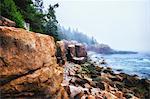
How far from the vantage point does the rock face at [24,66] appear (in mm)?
6492

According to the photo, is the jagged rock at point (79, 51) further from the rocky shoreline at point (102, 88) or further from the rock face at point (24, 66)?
the rock face at point (24, 66)

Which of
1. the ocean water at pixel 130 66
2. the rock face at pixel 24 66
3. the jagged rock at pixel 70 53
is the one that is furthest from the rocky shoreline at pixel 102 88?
the jagged rock at pixel 70 53

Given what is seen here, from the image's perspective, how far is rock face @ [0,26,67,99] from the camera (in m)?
6.49

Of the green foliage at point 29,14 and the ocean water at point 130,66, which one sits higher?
the green foliage at point 29,14

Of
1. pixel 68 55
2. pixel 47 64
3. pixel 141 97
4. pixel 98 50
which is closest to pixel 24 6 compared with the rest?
pixel 68 55

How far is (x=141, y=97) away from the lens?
1517 cm

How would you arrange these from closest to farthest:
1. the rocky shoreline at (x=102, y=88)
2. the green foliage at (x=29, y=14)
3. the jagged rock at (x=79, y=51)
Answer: the rocky shoreline at (x=102, y=88), the green foliage at (x=29, y=14), the jagged rock at (x=79, y=51)

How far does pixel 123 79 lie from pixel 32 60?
545 inches

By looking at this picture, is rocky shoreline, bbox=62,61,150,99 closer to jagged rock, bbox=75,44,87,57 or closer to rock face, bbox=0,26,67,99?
rock face, bbox=0,26,67,99

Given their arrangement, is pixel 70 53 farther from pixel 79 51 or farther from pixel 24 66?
pixel 24 66

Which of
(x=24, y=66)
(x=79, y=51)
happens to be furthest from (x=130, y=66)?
(x=24, y=66)

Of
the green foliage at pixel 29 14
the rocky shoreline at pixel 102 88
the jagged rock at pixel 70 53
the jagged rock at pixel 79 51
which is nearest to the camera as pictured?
the rocky shoreline at pixel 102 88

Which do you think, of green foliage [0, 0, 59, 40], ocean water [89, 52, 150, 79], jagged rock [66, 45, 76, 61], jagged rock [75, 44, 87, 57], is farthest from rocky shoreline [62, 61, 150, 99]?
jagged rock [75, 44, 87, 57]

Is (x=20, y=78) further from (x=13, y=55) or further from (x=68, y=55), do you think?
(x=68, y=55)
